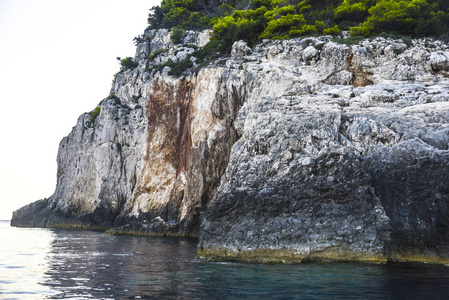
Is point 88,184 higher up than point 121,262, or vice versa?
point 88,184

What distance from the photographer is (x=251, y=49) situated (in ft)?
111

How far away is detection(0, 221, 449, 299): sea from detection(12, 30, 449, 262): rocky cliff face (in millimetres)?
1424

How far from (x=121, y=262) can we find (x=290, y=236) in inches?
278

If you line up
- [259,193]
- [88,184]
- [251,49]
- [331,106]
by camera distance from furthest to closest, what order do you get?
[88,184] → [251,49] → [331,106] → [259,193]

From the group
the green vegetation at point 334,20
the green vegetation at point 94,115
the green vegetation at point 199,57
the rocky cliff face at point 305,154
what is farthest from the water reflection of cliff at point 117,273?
the green vegetation at point 94,115

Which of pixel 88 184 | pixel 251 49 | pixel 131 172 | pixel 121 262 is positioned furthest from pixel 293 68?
pixel 88 184

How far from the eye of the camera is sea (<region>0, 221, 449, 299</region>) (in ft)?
31.7

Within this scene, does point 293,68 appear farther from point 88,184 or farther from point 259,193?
point 88,184

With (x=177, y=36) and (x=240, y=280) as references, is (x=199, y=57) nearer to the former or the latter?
(x=177, y=36)

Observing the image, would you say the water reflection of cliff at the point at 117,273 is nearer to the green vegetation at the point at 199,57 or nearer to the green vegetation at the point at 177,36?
the green vegetation at the point at 199,57

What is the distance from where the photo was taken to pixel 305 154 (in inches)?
709

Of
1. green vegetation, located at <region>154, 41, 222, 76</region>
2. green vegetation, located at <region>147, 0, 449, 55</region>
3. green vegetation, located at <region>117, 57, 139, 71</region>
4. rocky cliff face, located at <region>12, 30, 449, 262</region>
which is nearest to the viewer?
rocky cliff face, located at <region>12, 30, 449, 262</region>

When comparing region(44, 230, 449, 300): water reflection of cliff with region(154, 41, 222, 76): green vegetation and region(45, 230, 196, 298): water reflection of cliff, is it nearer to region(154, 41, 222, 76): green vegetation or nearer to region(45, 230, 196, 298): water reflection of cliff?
region(45, 230, 196, 298): water reflection of cliff

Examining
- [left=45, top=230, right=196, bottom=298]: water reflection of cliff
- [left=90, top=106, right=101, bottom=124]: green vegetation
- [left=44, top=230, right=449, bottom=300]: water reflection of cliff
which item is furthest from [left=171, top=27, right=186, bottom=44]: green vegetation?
[left=44, top=230, right=449, bottom=300]: water reflection of cliff
